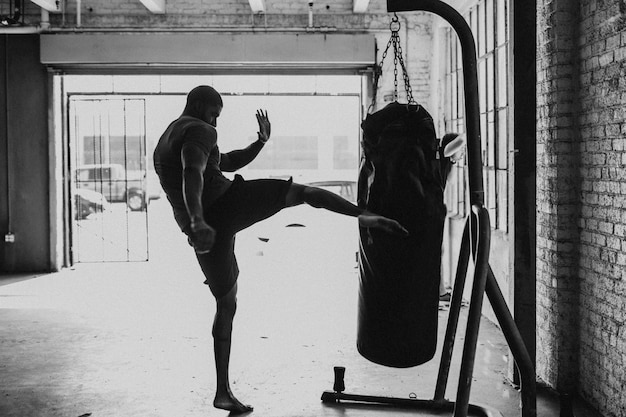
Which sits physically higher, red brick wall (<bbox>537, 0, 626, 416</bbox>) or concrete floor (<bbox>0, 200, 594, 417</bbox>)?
red brick wall (<bbox>537, 0, 626, 416</bbox>)

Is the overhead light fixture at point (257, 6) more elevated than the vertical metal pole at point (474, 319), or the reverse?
the overhead light fixture at point (257, 6)

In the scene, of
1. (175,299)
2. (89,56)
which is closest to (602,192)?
(175,299)

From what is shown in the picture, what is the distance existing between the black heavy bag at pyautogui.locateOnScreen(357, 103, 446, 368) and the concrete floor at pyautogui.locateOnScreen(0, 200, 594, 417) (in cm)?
73

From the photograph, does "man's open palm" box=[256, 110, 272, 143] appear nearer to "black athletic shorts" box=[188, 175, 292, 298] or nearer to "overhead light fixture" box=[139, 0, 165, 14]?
"black athletic shorts" box=[188, 175, 292, 298]

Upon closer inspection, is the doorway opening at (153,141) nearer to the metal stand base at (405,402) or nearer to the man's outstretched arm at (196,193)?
the metal stand base at (405,402)

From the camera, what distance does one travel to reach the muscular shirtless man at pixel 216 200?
3.39 metres

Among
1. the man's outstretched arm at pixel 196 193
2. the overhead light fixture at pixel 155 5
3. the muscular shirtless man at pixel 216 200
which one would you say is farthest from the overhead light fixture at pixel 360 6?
the man's outstretched arm at pixel 196 193

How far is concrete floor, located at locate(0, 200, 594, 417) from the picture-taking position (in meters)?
4.17

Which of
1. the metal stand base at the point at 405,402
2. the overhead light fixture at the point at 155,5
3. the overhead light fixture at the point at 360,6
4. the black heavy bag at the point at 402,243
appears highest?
the overhead light fixture at the point at 155,5

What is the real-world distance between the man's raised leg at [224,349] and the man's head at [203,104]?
938 mm

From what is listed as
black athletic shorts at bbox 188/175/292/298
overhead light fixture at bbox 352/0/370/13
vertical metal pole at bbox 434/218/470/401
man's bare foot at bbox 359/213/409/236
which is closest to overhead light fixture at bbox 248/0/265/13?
overhead light fixture at bbox 352/0/370/13

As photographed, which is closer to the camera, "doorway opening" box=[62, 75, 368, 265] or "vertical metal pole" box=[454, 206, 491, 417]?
"vertical metal pole" box=[454, 206, 491, 417]

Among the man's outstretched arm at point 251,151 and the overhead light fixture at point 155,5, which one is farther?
the overhead light fixture at point 155,5

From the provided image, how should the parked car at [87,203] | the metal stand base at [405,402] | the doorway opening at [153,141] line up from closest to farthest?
the metal stand base at [405,402]
the doorway opening at [153,141]
the parked car at [87,203]
